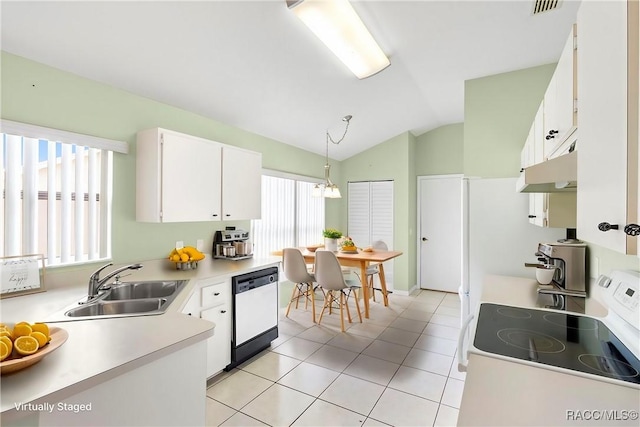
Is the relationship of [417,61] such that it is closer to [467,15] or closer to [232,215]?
[467,15]

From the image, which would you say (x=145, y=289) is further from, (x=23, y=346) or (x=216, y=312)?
(x=23, y=346)

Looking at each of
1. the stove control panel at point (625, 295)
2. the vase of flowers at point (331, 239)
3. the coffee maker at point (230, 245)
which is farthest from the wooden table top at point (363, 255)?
the stove control panel at point (625, 295)

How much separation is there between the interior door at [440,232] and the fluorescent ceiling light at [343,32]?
9.76ft

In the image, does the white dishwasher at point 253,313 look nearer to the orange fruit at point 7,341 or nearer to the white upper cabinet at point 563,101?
the orange fruit at point 7,341

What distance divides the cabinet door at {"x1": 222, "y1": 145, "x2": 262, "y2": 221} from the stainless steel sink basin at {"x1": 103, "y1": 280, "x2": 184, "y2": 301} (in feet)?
3.14

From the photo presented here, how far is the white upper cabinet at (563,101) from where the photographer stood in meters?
1.23

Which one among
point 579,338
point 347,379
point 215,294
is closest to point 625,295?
point 579,338

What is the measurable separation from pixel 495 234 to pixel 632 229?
2.15 m

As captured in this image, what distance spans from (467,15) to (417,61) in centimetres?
69

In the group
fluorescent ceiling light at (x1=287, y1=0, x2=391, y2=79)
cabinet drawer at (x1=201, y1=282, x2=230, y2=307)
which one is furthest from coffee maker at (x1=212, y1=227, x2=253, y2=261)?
fluorescent ceiling light at (x1=287, y1=0, x2=391, y2=79)

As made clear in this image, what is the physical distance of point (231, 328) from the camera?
2566mm

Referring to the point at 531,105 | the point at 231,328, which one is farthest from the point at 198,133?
the point at 531,105

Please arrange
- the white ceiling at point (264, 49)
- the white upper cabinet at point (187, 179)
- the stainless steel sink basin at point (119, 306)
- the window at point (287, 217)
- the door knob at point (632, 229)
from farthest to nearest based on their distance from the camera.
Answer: the window at point (287, 217), the white upper cabinet at point (187, 179), the white ceiling at point (264, 49), the stainless steel sink basin at point (119, 306), the door knob at point (632, 229)

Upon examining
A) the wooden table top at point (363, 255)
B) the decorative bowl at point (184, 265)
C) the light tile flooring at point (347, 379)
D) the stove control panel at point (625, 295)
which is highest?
the stove control panel at point (625, 295)
